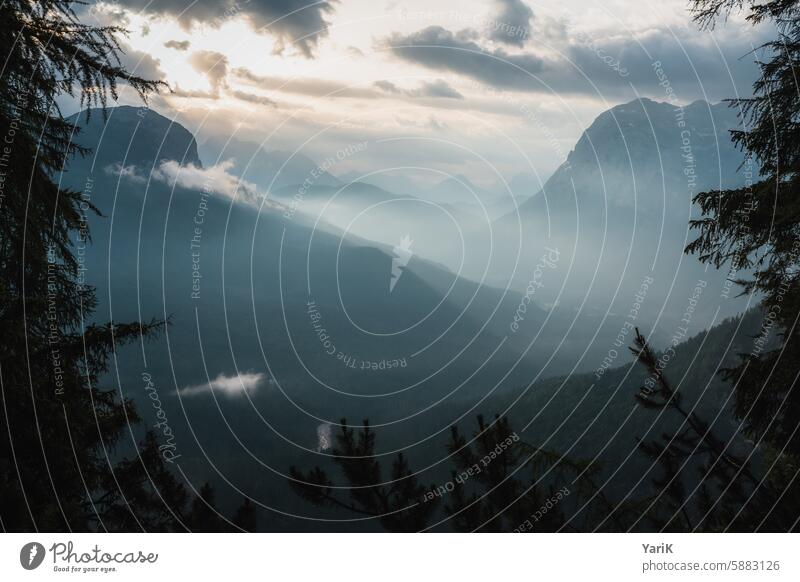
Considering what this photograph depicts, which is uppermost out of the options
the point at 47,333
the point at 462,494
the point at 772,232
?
the point at 772,232

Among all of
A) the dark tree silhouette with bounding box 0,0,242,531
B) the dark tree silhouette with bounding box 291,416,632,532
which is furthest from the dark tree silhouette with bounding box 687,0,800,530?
the dark tree silhouette with bounding box 0,0,242,531

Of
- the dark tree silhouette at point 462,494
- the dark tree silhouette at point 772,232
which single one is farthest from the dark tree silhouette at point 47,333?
the dark tree silhouette at point 772,232

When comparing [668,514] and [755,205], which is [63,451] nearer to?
[668,514]

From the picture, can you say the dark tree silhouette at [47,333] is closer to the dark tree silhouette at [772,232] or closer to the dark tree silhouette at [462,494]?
the dark tree silhouette at [462,494]

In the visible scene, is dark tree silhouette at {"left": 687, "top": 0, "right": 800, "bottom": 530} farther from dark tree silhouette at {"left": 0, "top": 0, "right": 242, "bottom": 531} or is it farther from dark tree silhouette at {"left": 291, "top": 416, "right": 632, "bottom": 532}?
dark tree silhouette at {"left": 0, "top": 0, "right": 242, "bottom": 531}

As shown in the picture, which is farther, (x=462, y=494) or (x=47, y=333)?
(x=462, y=494)

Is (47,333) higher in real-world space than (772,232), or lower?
lower

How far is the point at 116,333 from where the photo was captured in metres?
7.23

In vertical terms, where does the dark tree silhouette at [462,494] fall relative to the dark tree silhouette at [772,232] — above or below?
below

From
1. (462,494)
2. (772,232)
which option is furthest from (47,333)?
(772,232)

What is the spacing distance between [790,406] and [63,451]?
37.1 ft

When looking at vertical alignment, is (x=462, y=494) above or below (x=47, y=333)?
below

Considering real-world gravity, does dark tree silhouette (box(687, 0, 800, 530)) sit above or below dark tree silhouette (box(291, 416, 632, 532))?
above

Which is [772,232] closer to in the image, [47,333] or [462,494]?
[462,494]
